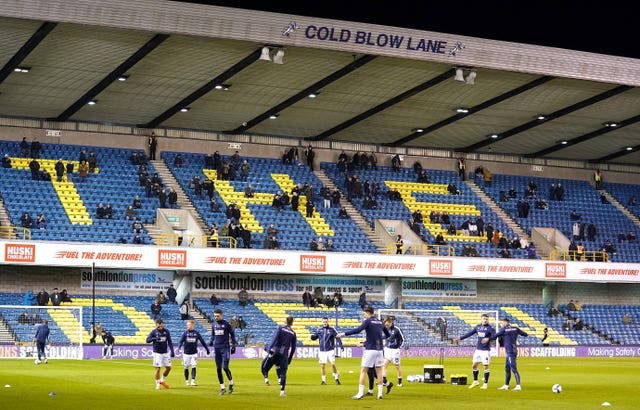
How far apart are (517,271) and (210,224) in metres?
18.3

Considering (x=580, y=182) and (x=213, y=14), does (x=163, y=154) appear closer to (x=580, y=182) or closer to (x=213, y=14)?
(x=213, y=14)

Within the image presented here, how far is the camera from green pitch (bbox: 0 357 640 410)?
1001 inches

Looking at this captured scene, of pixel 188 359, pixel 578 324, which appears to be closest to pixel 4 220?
pixel 188 359

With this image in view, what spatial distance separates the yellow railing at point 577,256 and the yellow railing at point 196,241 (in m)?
21.1

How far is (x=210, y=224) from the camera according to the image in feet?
200

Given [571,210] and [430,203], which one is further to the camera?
[571,210]

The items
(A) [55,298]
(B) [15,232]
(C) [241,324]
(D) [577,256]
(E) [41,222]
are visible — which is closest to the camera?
(A) [55,298]

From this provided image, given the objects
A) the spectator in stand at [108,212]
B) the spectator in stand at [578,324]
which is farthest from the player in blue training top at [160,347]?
the spectator in stand at [578,324]

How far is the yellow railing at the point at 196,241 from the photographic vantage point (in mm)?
57344

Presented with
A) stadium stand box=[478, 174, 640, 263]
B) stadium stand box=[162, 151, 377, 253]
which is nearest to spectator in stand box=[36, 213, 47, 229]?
stadium stand box=[162, 151, 377, 253]

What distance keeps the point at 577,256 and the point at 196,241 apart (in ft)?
83.0

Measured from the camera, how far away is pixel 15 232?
2157 inches

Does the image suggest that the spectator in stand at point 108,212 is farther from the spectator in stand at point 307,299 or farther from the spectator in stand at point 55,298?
the spectator in stand at point 307,299

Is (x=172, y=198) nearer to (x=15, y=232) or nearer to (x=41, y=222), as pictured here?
(x=41, y=222)
